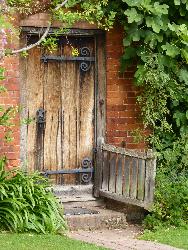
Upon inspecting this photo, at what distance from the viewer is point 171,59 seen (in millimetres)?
10305

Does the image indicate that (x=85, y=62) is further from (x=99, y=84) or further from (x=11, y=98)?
(x=11, y=98)

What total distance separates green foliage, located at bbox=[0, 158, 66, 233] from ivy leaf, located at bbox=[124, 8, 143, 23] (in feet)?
8.24

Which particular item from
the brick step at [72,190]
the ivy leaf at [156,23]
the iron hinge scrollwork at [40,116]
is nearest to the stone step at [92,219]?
the brick step at [72,190]

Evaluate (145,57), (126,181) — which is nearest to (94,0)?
(145,57)

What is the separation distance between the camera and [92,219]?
9.85 metres

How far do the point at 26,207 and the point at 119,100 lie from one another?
2.60 metres

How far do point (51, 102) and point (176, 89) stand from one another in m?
1.79

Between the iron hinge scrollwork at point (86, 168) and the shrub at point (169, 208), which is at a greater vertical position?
the iron hinge scrollwork at point (86, 168)

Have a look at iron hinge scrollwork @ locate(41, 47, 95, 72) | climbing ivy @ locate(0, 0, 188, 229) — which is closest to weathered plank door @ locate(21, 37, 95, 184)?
iron hinge scrollwork @ locate(41, 47, 95, 72)

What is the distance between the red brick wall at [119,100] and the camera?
1071 cm

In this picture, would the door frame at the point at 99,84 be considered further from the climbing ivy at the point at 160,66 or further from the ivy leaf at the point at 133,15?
the ivy leaf at the point at 133,15

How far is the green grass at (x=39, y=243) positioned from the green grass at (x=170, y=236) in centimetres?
106

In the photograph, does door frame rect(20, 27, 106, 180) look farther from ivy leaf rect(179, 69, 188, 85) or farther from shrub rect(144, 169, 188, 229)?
shrub rect(144, 169, 188, 229)

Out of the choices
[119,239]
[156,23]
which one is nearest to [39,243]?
[119,239]
